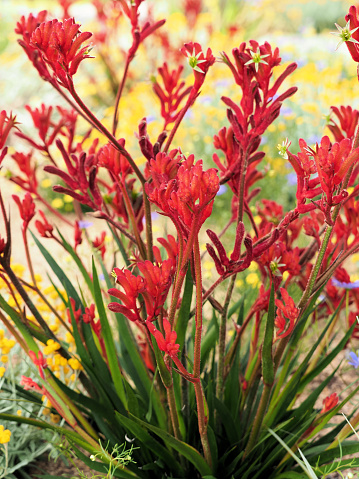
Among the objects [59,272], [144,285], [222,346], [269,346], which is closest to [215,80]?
[59,272]

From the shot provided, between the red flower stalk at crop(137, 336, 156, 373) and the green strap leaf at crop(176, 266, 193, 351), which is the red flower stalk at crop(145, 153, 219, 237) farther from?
the red flower stalk at crop(137, 336, 156, 373)

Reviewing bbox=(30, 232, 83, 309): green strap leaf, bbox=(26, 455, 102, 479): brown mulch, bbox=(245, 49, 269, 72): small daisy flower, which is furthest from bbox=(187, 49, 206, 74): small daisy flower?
bbox=(26, 455, 102, 479): brown mulch

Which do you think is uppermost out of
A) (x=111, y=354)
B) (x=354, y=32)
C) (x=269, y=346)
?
(x=354, y=32)

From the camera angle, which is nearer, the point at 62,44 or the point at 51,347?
the point at 62,44

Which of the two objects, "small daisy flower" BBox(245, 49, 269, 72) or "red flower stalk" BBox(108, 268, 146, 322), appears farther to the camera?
"small daisy flower" BBox(245, 49, 269, 72)

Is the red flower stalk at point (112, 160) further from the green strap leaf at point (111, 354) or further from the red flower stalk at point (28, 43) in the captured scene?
the green strap leaf at point (111, 354)

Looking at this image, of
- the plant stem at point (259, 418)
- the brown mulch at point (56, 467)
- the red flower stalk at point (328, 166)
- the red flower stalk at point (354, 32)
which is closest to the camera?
the red flower stalk at point (328, 166)

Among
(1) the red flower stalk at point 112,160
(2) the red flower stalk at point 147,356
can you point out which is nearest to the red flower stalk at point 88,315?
(2) the red flower stalk at point 147,356

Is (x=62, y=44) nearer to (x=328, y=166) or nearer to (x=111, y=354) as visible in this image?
(x=328, y=166)

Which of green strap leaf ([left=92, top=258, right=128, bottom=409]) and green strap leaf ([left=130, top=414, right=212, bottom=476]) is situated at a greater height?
green strap leaf ([left=92, top=258, right=128, bottom=409])

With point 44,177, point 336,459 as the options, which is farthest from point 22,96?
point 336,459

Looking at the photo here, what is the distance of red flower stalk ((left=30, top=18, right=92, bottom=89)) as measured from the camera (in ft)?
3.18

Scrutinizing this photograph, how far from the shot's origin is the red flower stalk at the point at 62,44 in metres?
0.97

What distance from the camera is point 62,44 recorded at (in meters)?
0.98
